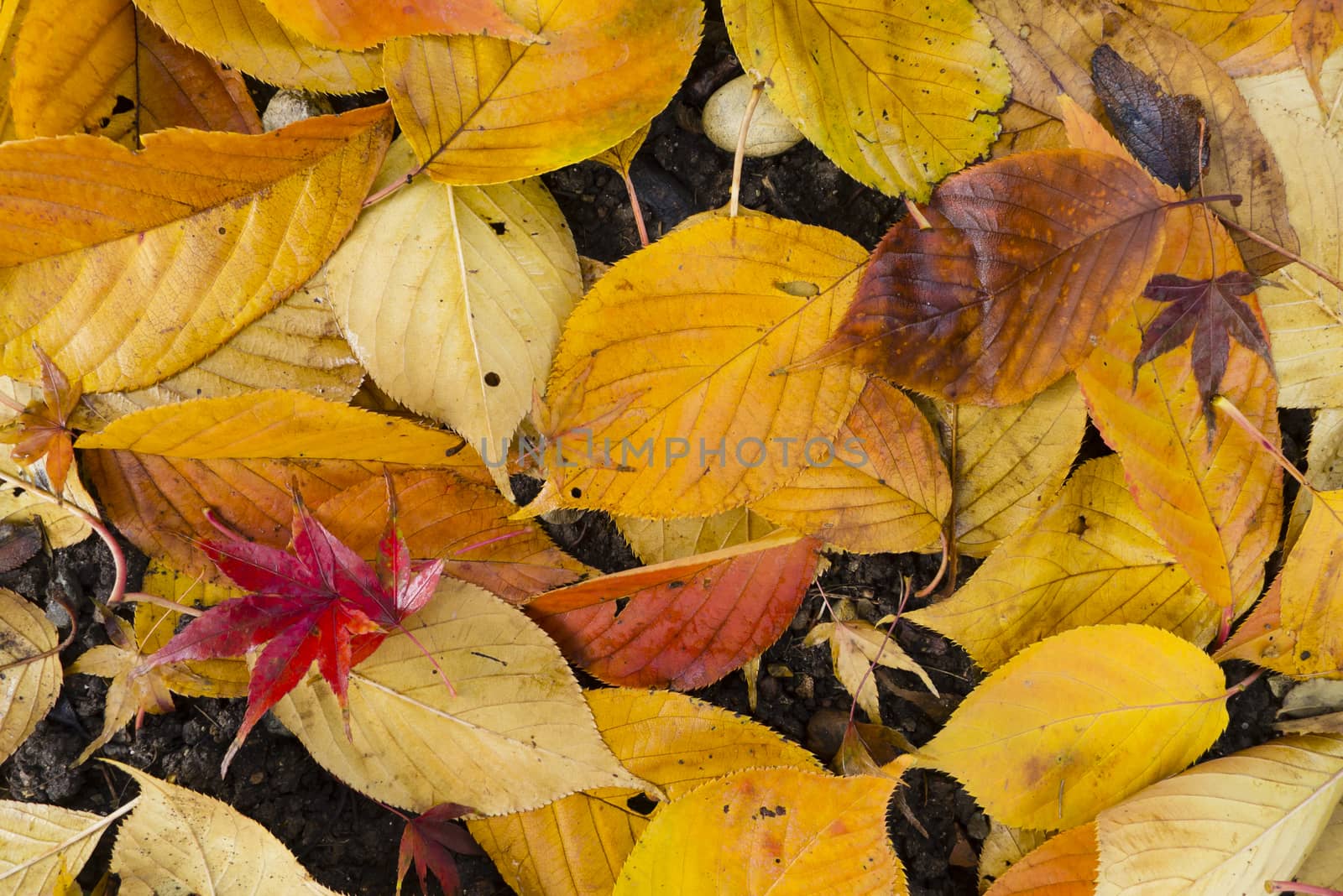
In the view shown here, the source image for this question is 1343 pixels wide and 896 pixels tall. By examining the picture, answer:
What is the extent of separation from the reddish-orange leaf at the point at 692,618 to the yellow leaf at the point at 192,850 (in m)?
0.37

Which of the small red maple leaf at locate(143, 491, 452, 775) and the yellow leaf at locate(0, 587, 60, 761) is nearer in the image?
the small red maple leaf at locate(143, 491, 452, 775)

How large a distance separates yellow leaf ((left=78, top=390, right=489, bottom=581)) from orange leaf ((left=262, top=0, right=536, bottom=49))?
14.9 inches

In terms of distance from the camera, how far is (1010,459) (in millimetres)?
977

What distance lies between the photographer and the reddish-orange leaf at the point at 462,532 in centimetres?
96

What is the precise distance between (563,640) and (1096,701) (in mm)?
565

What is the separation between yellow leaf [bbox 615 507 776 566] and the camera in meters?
0.98

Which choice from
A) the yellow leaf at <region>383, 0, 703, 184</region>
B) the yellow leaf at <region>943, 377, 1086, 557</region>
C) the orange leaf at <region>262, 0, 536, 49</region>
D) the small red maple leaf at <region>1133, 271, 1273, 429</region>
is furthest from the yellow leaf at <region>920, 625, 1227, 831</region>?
the orange leaf at <region>262, 0, 536, 49</region>

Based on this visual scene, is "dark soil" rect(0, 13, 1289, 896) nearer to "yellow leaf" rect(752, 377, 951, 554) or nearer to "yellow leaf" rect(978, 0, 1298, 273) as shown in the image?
"yellow leaf" rect(752, 377, 951, 554)

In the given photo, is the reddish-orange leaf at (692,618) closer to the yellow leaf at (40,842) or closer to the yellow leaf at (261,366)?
the yellow leaf at (261,366)

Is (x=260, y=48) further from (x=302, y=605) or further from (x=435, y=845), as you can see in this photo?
(x=435, y=845)

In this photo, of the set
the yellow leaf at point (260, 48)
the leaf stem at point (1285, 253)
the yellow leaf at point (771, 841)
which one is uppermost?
the yellow leaf at point (260, 48)

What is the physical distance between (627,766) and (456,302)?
20.8 inches

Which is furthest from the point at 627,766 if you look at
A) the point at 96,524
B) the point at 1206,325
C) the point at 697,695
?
the point at 1206,325

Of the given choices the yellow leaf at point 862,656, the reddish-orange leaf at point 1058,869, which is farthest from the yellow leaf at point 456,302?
the reddish-orange leaf at point 1058,869
